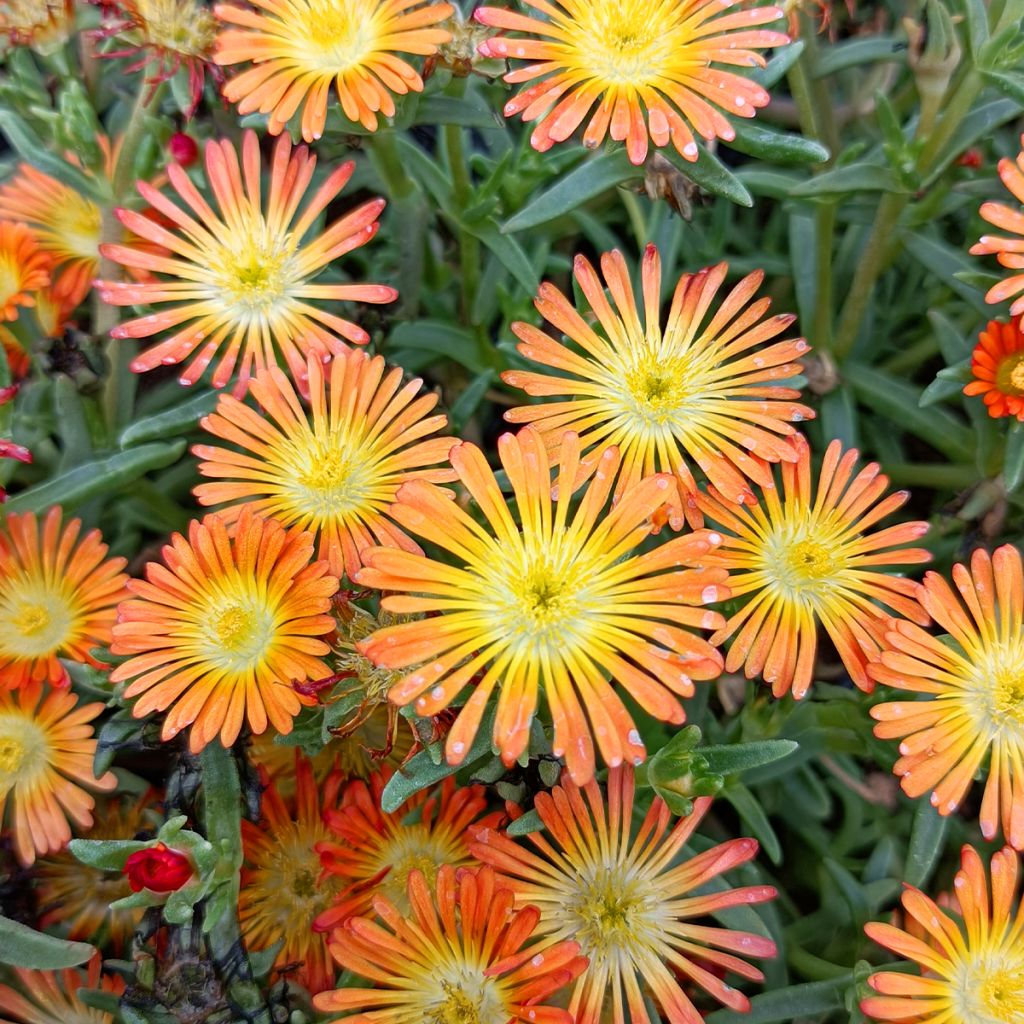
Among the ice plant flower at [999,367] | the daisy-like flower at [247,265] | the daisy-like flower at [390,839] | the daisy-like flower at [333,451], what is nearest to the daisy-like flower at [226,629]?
the daisy-like flower at [333,451]

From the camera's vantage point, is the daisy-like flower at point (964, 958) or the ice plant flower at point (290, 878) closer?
the daisy-like flower at point (964, 958)

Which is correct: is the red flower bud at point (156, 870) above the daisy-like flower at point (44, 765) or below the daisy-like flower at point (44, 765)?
below

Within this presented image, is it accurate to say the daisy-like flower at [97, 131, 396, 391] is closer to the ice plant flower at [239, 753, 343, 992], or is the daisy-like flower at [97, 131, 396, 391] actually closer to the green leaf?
the ice plant flower at [239, 753, 343, 992]

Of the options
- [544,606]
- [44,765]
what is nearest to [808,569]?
[544,606]

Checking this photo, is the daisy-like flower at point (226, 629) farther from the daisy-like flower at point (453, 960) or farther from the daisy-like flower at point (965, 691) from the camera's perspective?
the daisy-like flower at point (965, 691)

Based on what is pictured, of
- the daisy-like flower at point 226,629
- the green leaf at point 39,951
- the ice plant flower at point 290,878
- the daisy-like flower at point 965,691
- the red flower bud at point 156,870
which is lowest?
the green leaf at point 39,951

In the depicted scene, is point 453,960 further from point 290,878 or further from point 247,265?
point 247,265

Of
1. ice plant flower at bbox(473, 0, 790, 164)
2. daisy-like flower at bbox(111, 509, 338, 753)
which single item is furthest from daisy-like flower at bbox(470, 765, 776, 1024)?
ice plant flower at bbox(473, 0, 790, 164)
